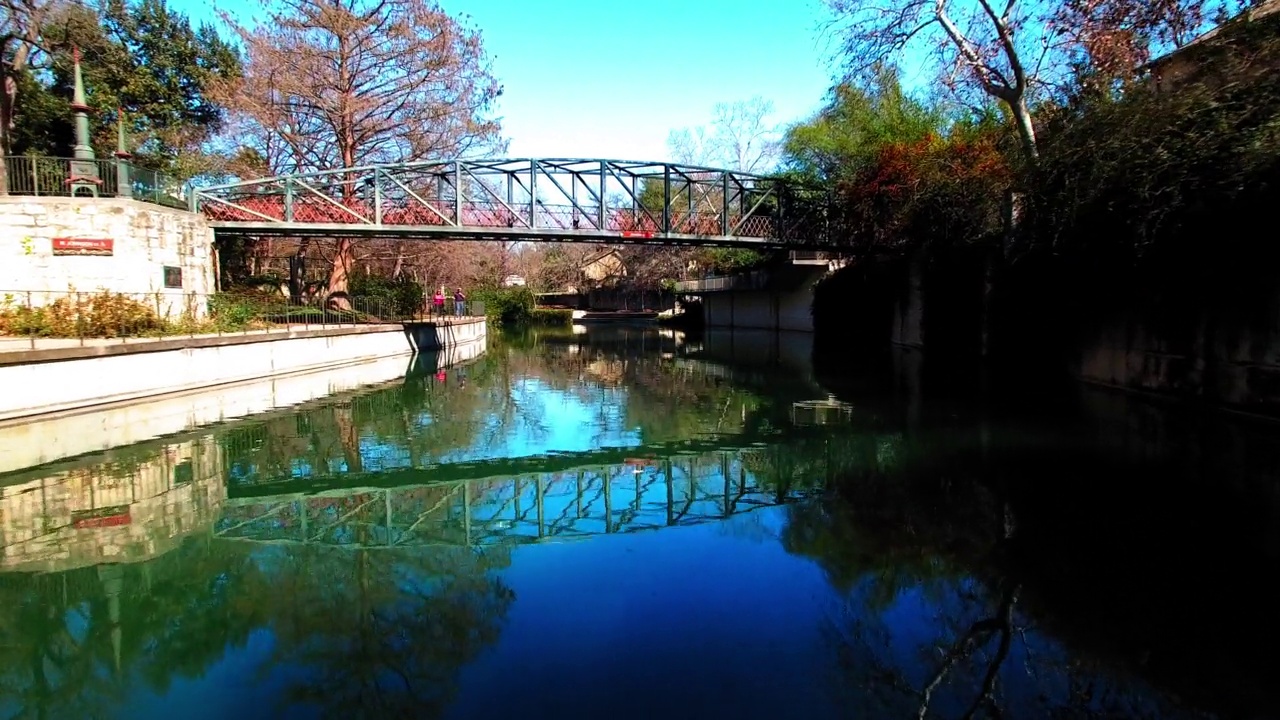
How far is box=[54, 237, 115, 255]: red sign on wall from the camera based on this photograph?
61.8 feet

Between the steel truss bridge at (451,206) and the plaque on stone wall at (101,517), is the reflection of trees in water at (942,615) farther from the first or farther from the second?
the steel truss bridge at (451,206)

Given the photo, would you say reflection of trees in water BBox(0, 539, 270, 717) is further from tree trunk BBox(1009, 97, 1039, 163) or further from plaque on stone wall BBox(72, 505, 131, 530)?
tree trunk BBox(1009, 97, 1039, 163)

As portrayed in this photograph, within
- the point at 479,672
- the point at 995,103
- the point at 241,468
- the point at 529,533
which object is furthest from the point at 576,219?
the point at 479,672

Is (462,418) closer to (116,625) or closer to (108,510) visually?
(108,510)

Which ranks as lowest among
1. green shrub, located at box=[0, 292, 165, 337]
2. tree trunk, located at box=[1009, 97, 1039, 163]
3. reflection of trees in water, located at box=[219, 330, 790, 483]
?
reflection of trees in water, located at box=[219, 330, 790, 483]

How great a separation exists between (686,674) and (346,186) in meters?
28.4

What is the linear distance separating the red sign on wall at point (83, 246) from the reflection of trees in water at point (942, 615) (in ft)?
61.4

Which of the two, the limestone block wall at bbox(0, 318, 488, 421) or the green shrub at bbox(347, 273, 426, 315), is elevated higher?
the green shrub at bbox(347, 273, 426, 315)

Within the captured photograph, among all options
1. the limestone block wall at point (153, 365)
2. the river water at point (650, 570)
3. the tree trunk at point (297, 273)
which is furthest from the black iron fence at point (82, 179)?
the tree trunk at point (297, 273)

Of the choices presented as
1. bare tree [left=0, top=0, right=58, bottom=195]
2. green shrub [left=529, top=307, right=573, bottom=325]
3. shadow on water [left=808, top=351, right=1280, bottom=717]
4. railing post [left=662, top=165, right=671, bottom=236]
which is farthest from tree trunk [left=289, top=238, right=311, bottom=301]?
green shrub [left=529, top=307, right=573, bottom=325]

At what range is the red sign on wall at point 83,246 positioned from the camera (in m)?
18.8

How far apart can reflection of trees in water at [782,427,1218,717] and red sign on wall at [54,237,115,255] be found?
737 inches

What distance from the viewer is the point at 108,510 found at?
351 inches

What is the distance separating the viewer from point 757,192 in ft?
120
